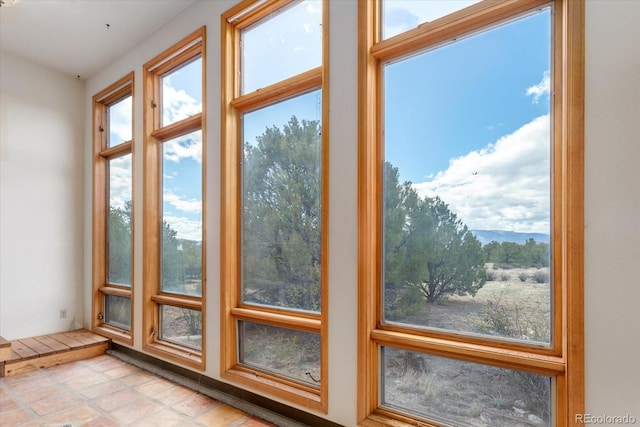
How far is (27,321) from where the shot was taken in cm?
404

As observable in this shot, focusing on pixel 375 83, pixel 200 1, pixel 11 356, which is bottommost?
pixel 11 356

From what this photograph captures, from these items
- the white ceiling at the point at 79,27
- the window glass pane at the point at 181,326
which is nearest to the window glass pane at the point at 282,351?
the window glass pane at the point at 181,326

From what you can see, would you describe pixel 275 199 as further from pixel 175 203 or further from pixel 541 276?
pixel 541 276

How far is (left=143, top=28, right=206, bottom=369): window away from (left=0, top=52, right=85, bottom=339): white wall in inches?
64.0

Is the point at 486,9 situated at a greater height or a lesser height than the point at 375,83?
greater

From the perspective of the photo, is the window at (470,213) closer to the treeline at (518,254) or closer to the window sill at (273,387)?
the treeline at (518,254)

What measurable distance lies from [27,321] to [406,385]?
4.34 metres

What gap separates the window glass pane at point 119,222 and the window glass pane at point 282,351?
6.69 ft

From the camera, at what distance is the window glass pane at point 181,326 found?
10.4 feet

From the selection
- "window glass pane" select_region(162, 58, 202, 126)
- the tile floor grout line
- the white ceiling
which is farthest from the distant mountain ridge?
the white ceiling

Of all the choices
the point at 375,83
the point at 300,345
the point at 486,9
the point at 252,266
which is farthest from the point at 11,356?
the point at 486,9

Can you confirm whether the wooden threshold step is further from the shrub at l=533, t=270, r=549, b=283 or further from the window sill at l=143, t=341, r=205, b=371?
the shrub at l=533, t=270, r=549, b=283

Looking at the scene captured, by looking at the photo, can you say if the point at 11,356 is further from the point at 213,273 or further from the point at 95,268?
the point at 213,273

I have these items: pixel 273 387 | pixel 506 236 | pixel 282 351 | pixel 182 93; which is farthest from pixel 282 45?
pixel 273 387
